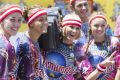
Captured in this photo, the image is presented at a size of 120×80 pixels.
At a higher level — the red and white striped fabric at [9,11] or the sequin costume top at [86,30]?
the red and white striped fabric at [9,11]

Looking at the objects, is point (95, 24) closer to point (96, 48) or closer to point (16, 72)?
point (96, 48)

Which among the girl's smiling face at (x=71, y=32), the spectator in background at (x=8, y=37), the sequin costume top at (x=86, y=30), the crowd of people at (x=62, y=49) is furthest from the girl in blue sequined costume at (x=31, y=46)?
the sequin costume top at (x=86, y=30)

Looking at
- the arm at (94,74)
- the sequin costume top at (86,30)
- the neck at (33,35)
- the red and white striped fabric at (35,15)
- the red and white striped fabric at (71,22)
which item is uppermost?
the red and white striped fabric at (35,15)

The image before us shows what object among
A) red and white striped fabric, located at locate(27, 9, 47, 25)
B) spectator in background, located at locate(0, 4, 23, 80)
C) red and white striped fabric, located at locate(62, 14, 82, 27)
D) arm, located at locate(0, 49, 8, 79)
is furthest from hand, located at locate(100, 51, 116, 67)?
arm, located at locate(0, 49, 8, 79)

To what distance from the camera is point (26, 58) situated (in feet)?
12.1

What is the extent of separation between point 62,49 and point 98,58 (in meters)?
0.36

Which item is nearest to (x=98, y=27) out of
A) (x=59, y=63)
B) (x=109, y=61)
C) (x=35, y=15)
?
(x=109, y=61)

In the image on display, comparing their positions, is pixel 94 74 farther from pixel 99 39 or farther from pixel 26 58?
pixel 26 58

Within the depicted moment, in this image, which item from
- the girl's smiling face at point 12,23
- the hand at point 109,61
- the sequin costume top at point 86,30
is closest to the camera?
the girl's smiling face at point 12,23

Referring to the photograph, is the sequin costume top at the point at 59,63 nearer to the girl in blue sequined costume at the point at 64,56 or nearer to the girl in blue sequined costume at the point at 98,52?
the girl in blue sequined costume at the point at 64,56

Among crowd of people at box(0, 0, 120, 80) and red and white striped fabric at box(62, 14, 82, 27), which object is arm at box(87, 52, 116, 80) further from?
red and white striped fabric at box(62, 14, 82, 27)

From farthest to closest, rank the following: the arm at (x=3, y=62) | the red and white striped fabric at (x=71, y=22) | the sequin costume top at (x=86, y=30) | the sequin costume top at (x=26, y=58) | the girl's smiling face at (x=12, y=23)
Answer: the sequin costume top at (x=86, y=30), the red and white striped fabric at (x=71, y=22), the sequin costume top at (x=26, y=58), the girl's smiling face at (x=12, y=23), the arm at (x=3, y=62)

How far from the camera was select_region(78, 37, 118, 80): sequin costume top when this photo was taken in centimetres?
409

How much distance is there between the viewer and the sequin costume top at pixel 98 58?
161 inches
